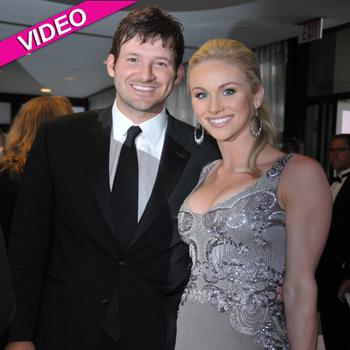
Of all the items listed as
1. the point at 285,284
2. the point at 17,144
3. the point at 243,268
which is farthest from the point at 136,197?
the point at 17,144

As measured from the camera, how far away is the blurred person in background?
8.32ft

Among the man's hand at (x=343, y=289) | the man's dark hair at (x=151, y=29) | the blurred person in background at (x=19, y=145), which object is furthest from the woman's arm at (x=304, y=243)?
the man's hand at (x=343, y=289)

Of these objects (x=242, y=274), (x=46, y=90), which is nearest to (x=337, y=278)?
(x=242, y=274)

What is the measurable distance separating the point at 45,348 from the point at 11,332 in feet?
0.41

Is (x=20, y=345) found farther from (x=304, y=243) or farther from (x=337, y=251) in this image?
(x=337, y=251)

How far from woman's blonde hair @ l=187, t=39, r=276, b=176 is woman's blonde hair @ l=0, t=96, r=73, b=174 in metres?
1.17

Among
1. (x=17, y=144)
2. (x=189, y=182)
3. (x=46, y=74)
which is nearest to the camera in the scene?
(x=189, y=182)

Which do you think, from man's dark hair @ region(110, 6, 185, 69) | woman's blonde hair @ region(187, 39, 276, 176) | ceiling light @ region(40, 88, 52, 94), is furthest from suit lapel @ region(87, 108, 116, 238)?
ceiling light @ region(40, 88, 52, 94)

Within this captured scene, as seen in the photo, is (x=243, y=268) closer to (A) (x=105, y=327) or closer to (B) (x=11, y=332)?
(A) (x=105, y=327)

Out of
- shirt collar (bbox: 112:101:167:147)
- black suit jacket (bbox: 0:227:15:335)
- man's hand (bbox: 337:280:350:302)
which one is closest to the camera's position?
black suit jacket (bbox: 0:227:15:335)

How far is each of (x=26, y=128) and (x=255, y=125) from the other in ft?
4.42

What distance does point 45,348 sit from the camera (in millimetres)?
1803

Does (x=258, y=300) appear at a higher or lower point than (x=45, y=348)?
higher

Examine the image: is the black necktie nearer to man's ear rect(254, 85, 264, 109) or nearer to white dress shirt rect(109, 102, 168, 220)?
white dress shirt rect(109, 102, 168, 220)
